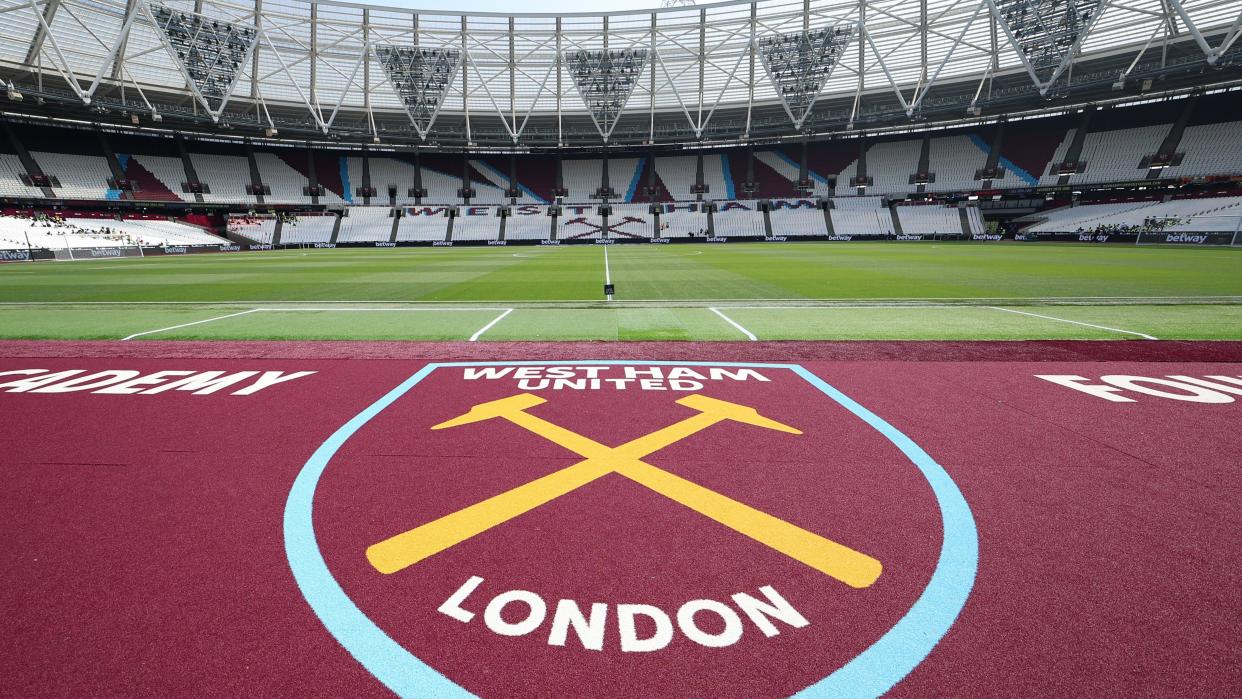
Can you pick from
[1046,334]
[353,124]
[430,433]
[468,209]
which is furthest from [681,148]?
[430,433]

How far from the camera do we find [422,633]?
7.71ft

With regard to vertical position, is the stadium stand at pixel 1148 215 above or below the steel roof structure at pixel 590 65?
below

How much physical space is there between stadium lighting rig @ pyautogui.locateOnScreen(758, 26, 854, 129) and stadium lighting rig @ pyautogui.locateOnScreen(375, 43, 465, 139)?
33.8m

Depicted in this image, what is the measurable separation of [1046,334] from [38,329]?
716 inches

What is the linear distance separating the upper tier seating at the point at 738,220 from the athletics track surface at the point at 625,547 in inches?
2284

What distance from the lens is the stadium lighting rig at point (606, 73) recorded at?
58.4m

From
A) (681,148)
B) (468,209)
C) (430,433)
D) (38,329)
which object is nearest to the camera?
(430,433)

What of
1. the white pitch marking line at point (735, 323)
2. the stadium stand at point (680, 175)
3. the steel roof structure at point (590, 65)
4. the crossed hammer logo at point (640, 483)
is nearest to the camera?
the crossed hammer logo at point (640, 483)

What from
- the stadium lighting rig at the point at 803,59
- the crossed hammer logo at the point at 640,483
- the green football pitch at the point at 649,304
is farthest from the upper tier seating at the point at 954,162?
the crossed hammer logo at the point at 640,483

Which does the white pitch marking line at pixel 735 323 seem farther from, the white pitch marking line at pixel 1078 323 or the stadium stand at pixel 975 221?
the stadium stand at pixel 975 221

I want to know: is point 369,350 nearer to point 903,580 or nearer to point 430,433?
point 430,433

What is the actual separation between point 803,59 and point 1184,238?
35433mm

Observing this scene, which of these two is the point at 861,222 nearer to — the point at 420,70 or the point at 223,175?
the point at 420,70

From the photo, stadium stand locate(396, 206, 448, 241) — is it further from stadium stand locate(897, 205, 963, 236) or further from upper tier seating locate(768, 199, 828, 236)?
stadium stand locate(897, 205, 963, 236)
